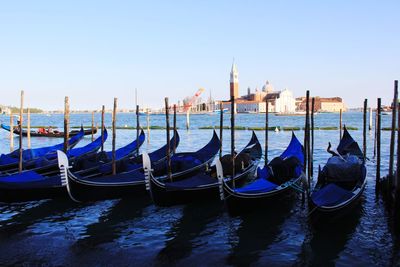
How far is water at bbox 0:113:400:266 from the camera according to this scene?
652cm

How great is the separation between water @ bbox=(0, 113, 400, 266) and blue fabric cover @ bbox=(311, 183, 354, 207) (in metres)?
0.47

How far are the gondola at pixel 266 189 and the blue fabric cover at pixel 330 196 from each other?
49cm

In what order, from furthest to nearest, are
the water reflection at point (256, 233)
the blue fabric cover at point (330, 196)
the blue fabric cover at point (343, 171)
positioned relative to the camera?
the blue fabric cover at point (343, 171) → the blue fabric cover at point (330, 196) → the water reflection at point (256, 233)

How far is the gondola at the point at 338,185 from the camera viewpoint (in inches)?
302

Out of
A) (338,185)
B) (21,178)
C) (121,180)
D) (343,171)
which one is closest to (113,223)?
(121,180)

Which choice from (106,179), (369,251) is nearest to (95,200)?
(106,179)

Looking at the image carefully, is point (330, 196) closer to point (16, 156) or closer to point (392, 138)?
point (392, 138)

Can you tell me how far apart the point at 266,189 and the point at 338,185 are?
2.12m

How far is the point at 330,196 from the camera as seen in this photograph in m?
8.06

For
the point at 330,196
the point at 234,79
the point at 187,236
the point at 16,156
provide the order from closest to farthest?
the point at 187,236 < the point at 330,196 < the point at 16,156 < the point at 234,79

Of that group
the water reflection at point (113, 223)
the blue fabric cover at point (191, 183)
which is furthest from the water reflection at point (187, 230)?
the water reflection at point (113, 223)

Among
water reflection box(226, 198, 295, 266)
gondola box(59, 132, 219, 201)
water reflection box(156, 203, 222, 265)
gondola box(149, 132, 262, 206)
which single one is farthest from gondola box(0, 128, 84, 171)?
water reflection box(226, 198, 295, 266)

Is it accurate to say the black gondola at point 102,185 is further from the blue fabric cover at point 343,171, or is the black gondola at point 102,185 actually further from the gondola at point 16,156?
the blue fabric cover at point 343,171

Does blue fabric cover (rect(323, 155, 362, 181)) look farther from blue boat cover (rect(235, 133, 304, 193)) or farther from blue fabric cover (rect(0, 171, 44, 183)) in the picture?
blue fabric cover (rect(0, 171, 44, 183))
